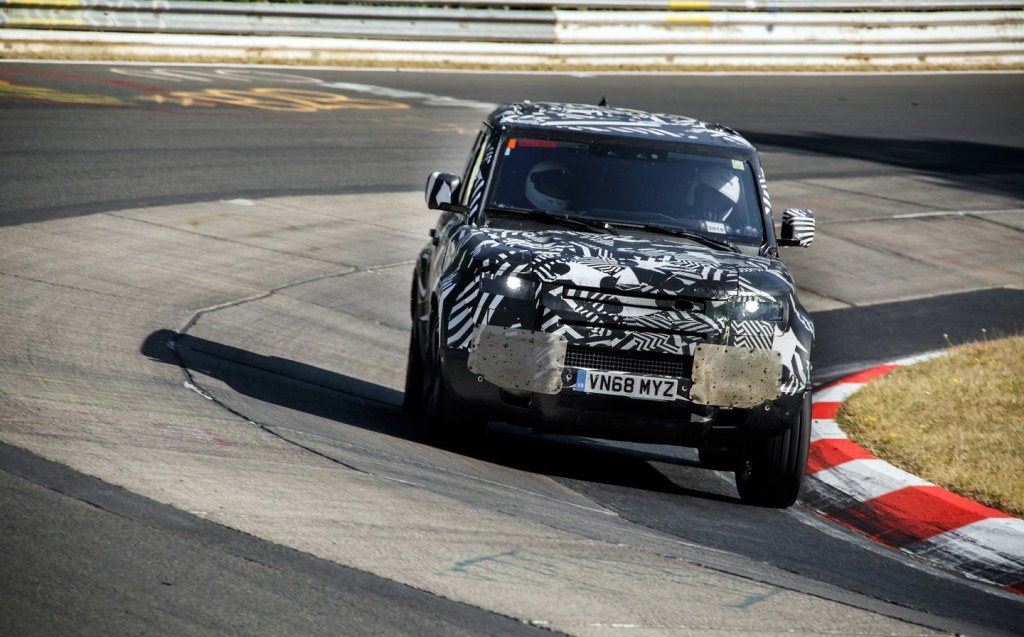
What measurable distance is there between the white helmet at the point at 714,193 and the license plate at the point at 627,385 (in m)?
1.53

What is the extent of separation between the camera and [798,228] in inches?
307

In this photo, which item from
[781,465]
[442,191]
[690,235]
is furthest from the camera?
[442,191]

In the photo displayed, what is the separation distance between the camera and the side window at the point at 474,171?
7828 mm

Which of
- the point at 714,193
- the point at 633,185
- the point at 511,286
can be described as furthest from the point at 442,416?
the point at 714,193

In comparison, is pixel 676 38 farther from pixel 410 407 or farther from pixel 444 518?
pixel 444 518

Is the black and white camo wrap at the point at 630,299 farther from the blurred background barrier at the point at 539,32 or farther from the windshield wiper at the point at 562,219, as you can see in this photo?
the blurred background barrier at the point at 539,32

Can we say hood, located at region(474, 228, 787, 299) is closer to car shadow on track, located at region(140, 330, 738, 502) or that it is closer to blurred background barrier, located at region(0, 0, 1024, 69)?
car shadow on track, located at region(140, 330, 738, 502)

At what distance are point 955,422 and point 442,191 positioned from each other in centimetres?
330

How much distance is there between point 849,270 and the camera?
1345cm

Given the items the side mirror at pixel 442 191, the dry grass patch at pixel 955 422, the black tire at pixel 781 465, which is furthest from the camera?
the side mirror at pixel 442 191

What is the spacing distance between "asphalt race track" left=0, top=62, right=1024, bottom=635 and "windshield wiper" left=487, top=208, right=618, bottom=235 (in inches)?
50.2

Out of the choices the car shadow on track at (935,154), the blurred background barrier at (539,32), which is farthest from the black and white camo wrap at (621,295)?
the blurred background barrier at (539,32)

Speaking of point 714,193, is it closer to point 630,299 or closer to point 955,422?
point 630,299

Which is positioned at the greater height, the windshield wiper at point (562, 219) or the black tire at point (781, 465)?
the windshield wiper at point (562, 219)
